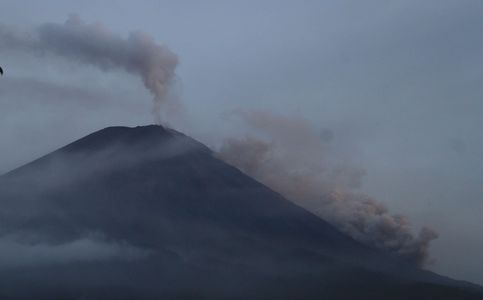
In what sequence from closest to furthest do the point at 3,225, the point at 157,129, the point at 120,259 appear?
the point at 120,259, the point at 3,225, the point at 157,129

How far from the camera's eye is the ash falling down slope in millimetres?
81750

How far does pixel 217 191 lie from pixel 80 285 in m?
28.8

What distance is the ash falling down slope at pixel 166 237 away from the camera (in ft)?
268

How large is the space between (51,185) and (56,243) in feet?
60.4

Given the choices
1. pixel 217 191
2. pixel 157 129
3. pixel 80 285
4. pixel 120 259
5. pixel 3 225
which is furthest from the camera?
pixel 157 129

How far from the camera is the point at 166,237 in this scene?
9281cm

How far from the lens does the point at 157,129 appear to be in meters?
115

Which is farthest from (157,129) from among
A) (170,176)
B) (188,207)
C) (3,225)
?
(3,225)

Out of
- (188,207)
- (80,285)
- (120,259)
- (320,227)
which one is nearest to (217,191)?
(188,207)

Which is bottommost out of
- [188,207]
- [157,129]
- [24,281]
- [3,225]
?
[24,281]

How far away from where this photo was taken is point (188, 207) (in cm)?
10075

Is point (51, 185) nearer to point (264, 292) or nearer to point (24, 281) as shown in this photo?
point (24, 281)

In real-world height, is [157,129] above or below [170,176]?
above

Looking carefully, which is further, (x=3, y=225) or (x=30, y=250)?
(x=3, y=225)
